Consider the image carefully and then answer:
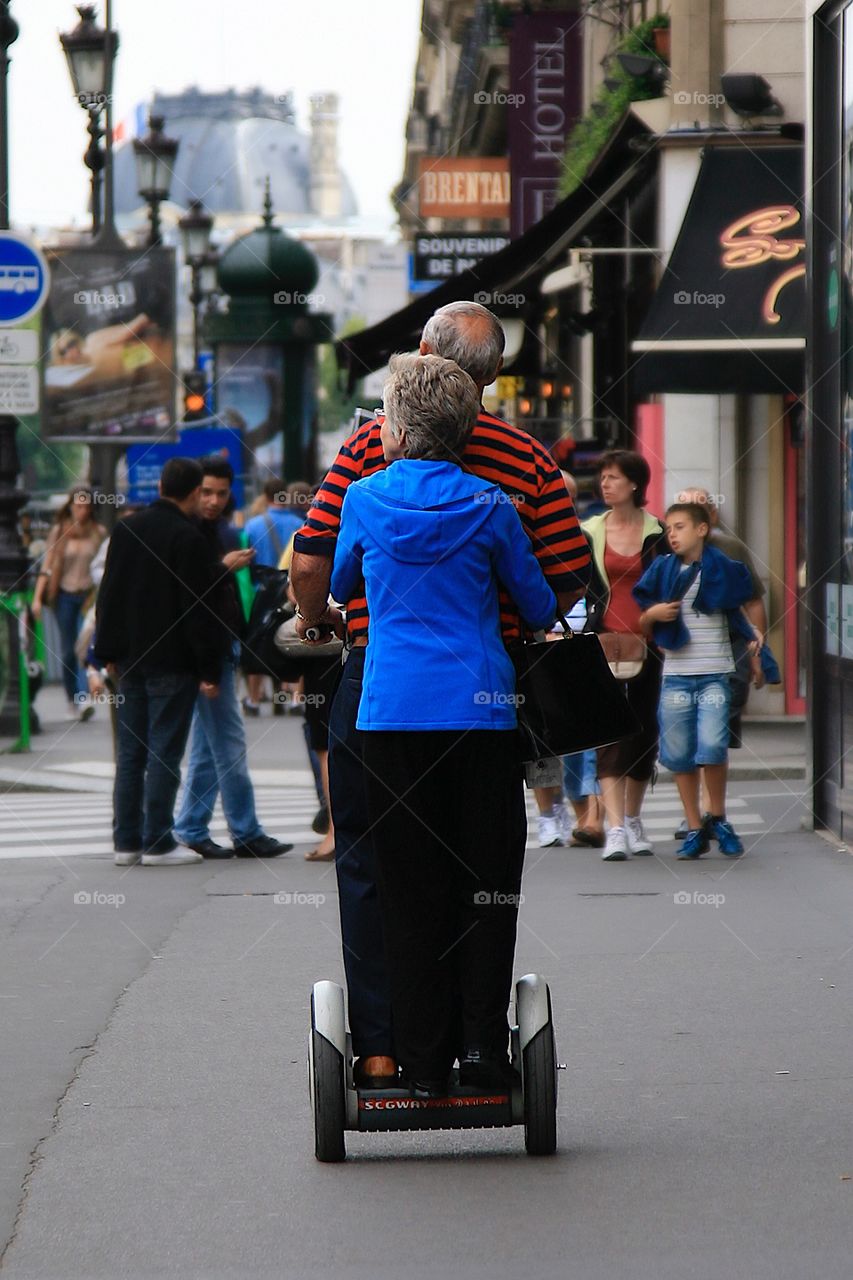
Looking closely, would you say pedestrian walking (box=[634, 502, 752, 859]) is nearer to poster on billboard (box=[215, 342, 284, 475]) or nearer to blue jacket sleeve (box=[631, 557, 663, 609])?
blue jacket sleeve (box=[631, 557, 663, 609])

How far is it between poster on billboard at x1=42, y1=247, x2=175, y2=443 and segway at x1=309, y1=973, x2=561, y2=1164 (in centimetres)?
1525

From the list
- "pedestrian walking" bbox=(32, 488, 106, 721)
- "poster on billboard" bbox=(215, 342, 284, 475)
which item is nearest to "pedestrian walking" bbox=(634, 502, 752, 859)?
"pedestrian walking" bbox=(32, 488, 106, 721)

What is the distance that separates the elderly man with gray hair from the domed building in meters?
130

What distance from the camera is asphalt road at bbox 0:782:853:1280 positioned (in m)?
4.09

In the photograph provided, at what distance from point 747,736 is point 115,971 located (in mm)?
9438

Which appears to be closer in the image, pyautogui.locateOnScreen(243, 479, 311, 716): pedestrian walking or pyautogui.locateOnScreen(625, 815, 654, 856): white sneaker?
pyautogui.locateOnScreen(625, 815, 654, 856): white sneaker

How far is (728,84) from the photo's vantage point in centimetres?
1666

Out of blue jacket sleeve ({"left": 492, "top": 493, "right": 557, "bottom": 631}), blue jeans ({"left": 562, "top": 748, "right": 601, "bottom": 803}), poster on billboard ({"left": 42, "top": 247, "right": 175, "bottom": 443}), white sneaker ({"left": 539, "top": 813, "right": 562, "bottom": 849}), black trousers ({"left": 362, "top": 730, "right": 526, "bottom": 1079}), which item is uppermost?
poster on billboard ({"left": 42, "top": 247, "right": 175, "bottom": 443})

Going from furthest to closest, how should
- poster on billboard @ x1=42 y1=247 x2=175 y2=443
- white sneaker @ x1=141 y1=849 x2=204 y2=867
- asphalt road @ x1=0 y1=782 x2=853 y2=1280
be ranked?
poster on billboard @ x1=42 y1=247 x2=175 y2=443, white sneaker @ x1=141 y1=849 x2=204 y2=867, asphalt road @ x1=0 y1=782 x2=853 y2=1280

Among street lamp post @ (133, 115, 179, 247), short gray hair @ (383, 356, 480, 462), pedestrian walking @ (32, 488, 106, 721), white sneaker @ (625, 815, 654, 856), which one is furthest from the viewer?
street lamp post @ (133, 115, 179, 247)

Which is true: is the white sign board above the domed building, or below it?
below

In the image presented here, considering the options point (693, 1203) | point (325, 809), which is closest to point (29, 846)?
point (325, 809)

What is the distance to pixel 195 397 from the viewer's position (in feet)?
115

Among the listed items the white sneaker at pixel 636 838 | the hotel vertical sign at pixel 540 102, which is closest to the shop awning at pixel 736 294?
the white sneaker at pixel 636 838
